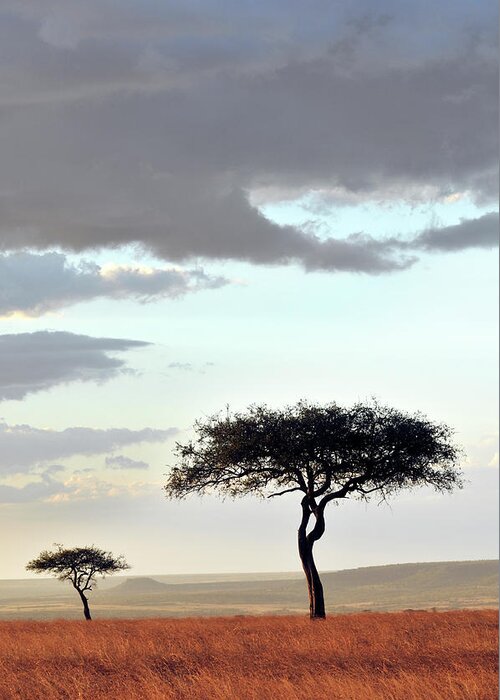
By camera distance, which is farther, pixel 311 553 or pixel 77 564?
pixel 77 564

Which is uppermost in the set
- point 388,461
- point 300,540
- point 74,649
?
point 388,461

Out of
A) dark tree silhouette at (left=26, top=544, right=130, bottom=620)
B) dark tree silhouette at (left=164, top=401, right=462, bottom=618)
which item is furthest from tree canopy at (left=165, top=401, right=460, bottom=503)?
dark tree silhouette at (left=26, top=544, right=130, bottom=620)

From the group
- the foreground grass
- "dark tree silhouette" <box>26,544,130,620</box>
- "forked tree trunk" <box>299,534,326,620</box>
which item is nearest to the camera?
the foreground grass

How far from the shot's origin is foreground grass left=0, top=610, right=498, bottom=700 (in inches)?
819

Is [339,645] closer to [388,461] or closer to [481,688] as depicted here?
[481,688]

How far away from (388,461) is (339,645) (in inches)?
943

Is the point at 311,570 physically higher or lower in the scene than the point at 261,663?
higher

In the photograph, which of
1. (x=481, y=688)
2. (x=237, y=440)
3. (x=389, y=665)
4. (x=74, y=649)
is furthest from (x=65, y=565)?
(x=481, y=688)

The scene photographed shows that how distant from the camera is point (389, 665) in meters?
25.3

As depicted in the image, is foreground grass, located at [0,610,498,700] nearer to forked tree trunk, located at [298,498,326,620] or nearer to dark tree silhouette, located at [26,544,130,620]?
forked tree trunk, located at [298,498,326,620]

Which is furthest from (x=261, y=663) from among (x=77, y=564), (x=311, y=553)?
(x=77, y=564)

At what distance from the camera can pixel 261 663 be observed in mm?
25609

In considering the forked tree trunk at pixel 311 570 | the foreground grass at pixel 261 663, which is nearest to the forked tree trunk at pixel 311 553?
the forked tree trunk at pixel 311 570

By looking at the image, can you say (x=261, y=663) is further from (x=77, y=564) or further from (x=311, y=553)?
(x=77, y=564)
